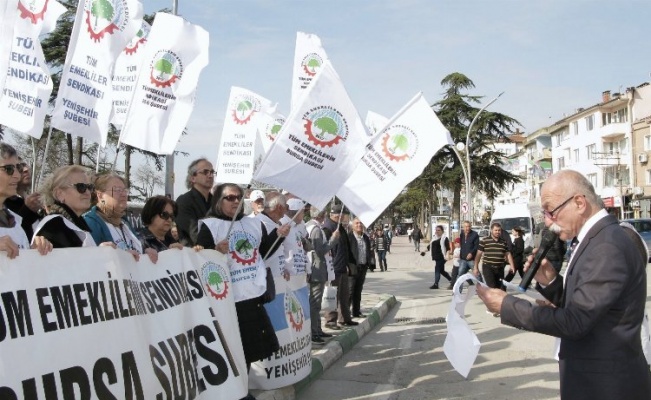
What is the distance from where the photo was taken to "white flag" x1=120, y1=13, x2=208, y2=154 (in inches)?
277

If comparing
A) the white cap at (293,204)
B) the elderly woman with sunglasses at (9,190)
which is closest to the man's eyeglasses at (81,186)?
the elderly woman with sunglasses at (9,190)

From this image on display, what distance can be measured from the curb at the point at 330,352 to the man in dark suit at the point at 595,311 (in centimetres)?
355

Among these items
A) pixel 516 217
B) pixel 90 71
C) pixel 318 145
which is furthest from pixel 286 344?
pixel 516 217

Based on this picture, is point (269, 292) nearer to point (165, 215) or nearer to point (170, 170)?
point (165, 215)

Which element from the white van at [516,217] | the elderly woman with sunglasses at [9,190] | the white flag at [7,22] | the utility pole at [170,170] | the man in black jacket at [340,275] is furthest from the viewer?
the white van at [516,217]

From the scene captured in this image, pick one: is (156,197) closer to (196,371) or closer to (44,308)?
(196,371)

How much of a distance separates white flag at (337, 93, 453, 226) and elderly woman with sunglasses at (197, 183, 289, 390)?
1.29 meters

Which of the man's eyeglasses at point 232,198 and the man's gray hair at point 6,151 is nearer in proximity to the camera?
the man's gray hair at point 6,151

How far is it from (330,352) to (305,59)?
5367 mm

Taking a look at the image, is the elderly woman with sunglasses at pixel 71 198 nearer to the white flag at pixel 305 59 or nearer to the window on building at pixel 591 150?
the white flag at pixel 305 59

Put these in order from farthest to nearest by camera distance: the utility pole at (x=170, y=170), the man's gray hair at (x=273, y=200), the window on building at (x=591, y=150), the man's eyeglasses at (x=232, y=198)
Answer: the window on building at (x=591, y=150), the utility pole at (x=170, y=170), the man's gray hair at (x=273, y=200), the man's eyeglasses at (x=232, y=198)

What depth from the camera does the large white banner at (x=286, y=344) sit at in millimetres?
6332

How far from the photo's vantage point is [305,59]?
37.8 feet

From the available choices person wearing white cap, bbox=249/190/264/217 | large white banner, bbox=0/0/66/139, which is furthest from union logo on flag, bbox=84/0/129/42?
person wearing white cap, bbox=249/190/264/217
